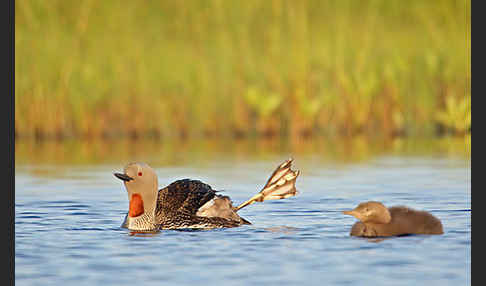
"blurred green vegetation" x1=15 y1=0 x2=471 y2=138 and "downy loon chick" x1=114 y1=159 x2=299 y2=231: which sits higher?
"blurred green vegetation" x1=15 y1=0 x2=471 y2=138

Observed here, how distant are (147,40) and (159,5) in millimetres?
959

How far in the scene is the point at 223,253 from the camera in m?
6.46

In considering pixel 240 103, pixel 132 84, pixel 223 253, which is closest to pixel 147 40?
pixel 132 84

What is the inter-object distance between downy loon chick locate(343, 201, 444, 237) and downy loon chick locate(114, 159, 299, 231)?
3.01 ft

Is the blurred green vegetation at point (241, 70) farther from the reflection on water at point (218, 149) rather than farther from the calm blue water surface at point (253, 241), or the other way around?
the calm blue water surface at point (253, 241)

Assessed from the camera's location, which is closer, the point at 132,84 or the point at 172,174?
the point at 172,174

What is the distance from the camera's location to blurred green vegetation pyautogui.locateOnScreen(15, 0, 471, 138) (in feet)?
51.0

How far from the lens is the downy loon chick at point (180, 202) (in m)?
7.73

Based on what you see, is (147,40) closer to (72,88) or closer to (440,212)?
(72,88)

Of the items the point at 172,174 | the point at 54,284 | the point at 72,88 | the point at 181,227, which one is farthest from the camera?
the point at 72,88

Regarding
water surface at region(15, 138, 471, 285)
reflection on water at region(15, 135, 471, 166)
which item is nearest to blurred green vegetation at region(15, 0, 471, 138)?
reflection on water at region(15, 135, 471, 166)

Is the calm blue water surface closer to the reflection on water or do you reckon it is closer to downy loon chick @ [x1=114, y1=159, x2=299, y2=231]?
downy loon chick @ [x1=114, y1=159, x2=299, y2=231]

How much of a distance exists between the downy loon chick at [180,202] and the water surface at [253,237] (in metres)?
0.15

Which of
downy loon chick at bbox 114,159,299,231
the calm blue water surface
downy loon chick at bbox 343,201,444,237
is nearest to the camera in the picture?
the calm blue water surface
